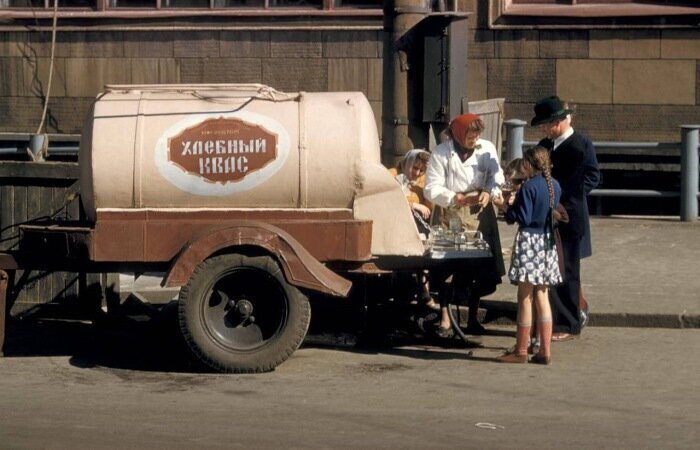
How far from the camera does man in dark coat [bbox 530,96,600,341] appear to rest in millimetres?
10148

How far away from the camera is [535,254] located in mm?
9406

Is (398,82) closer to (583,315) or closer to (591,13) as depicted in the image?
(583,315)

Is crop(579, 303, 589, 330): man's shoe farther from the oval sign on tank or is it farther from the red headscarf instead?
the oval sign on tank

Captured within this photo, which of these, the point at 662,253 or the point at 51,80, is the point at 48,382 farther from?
the point at 51,80

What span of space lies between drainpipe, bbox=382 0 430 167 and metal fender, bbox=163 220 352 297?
2.68 meters

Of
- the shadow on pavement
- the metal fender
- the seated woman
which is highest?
the seated woman

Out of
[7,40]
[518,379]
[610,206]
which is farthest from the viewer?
[7,40]

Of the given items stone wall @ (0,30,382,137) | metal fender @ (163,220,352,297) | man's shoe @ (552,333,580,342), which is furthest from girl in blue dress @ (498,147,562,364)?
stone wall @ (0,30,382,137)

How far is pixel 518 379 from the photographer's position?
899 cm

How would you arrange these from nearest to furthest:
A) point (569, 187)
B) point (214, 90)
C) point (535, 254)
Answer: point (535, 254), point (214, 90), point (569, 187)

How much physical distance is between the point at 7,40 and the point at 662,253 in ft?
28.4

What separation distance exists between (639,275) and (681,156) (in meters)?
3.47

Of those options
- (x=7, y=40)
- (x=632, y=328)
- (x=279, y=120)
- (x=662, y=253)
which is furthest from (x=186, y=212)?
(x=7, y=40)

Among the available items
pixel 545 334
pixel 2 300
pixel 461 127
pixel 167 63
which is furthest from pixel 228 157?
pixel 167 63
